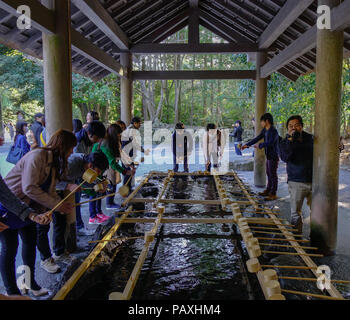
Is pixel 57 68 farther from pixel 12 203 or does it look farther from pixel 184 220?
pixel 184 220

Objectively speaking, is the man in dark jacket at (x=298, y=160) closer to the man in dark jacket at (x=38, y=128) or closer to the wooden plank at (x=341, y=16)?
the wooden plank at (x=341, y=16)

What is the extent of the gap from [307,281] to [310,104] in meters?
8.97

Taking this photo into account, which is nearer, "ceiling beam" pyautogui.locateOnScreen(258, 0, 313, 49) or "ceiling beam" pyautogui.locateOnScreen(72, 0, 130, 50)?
"ceiling beam" pyautogui.locateOnScreen(72, 0, 130, 50)

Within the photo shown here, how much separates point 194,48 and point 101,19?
8.69ft

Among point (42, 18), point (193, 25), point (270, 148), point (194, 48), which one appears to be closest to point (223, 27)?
point (193, 25)

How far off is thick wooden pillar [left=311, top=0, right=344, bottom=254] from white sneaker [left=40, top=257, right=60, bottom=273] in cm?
265

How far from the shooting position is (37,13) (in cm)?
282

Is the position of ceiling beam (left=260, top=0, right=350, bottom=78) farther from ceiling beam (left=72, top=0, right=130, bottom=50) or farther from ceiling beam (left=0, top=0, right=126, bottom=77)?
ceiling beam (left=72, top=0, right=130, bottom=50)

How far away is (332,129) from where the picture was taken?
3.26m

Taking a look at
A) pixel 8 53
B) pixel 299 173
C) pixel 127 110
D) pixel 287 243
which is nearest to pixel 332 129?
pixel 299 173

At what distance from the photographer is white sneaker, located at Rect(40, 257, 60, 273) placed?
2.96 metres

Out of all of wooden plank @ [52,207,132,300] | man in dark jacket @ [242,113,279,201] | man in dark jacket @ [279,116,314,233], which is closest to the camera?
wooden plank @ [52,207,132,300]

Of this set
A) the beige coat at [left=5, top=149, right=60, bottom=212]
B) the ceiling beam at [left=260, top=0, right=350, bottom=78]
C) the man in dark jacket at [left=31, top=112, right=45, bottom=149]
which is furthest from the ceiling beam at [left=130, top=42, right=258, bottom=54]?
the beige coat at [left=5, top=149, right=60, bottom=212]
